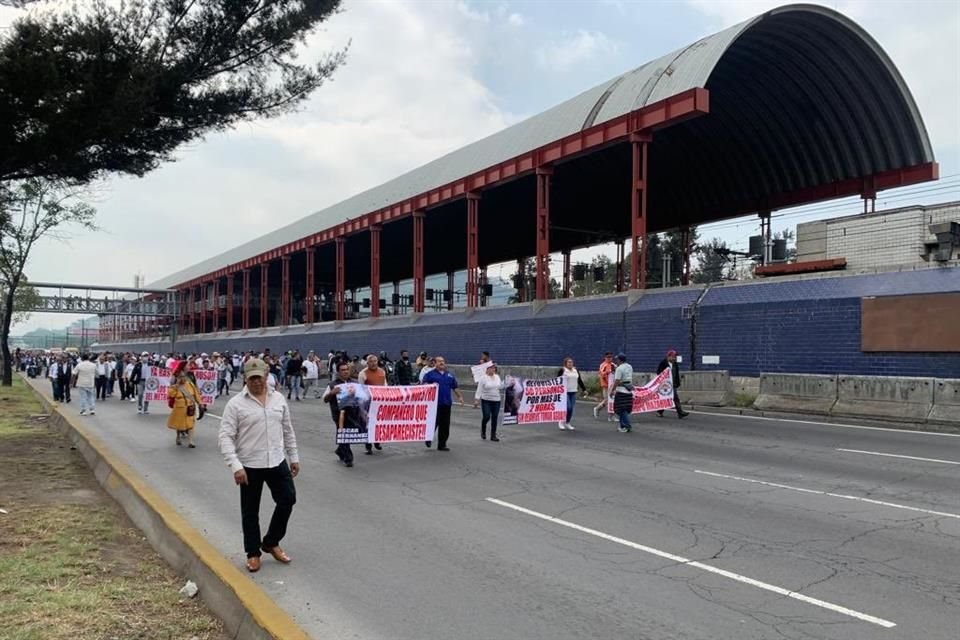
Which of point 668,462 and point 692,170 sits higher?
point 692,170

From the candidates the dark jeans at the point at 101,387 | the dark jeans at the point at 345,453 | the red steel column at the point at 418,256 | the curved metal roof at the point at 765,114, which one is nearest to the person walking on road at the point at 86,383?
the dark jeans at the point at 101,387

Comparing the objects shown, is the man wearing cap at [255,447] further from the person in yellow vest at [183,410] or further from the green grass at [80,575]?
the person in yellow vest at [183,410]

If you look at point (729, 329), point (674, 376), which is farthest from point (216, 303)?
point (674, 376)

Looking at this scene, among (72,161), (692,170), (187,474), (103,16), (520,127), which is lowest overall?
(187,474)

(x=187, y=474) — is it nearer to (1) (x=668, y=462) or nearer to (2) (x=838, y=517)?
(1) (x=668, y=462)

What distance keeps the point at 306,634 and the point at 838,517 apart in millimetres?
5887

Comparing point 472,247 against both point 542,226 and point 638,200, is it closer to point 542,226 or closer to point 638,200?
point 542,226

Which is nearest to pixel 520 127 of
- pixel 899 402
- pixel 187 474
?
pixel 899 402

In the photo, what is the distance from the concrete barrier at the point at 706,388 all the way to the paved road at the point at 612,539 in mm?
6699

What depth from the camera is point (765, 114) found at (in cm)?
2919

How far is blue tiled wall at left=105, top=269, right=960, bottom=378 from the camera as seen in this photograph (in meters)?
17.4

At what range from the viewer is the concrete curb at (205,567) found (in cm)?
438

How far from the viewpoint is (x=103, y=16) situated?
10719mm

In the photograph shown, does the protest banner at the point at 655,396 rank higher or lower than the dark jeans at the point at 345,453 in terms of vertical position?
higher
